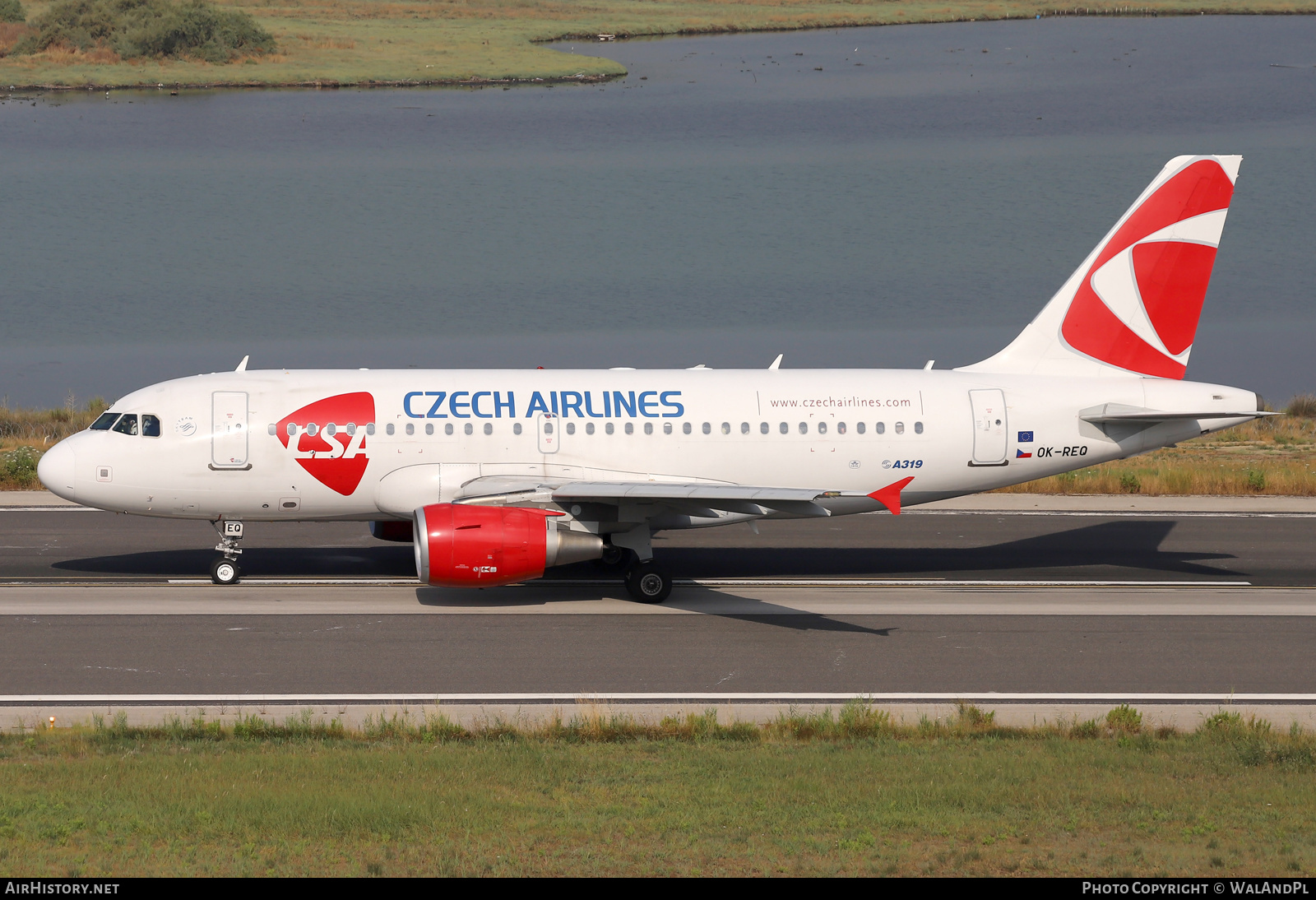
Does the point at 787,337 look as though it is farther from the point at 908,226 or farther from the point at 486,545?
the point at 486,545

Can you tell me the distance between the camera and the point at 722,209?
291 feet

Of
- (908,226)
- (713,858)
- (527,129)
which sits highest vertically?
(527,129)

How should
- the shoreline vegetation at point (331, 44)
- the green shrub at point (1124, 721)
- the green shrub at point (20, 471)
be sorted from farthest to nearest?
the shoreline vegetation at point (331, 44) → the green shrub at point (20, 471) → the green shrub at point (1124, 721)

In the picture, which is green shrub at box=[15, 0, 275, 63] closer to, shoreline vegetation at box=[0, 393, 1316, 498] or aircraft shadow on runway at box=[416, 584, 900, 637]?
shoreline vegetation at box=[0, 393, 1316, 498]

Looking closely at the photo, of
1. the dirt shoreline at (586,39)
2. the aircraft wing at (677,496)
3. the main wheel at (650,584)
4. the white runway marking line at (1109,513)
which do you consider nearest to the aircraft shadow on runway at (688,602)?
the main wheel at (650,584)

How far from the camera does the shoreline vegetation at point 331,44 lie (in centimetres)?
11719

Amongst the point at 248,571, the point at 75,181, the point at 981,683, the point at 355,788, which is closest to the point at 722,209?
the point at 75,181

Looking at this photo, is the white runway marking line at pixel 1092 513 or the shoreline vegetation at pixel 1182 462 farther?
the shoreline vegetation at pixel 1182 462

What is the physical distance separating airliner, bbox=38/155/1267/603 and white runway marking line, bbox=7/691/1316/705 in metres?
5.59

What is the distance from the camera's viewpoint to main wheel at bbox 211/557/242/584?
29.1m

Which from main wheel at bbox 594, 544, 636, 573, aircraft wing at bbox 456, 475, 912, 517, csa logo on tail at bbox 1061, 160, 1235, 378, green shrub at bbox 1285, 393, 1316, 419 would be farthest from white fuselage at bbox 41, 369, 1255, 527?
green shrub at bbox 1285, 393, 1316, 419

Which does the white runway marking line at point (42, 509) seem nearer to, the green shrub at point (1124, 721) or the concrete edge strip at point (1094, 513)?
the concrete edge strip at point (1094, 513)

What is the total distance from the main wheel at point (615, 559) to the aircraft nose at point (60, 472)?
1032 centimetres

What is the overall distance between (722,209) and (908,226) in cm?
1119
